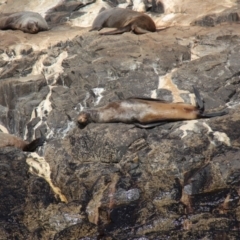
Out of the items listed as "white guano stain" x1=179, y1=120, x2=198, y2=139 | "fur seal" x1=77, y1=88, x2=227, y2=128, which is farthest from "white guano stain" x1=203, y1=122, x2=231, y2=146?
"fur seal" x1=77, y1=88, x2=227, y2=128

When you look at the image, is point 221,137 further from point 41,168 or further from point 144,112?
point 41,168

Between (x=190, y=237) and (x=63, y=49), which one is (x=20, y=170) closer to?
(x=190, y=237)

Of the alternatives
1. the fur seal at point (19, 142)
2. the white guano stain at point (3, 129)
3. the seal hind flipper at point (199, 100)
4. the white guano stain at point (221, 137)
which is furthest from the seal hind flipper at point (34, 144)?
the white guano stain at point (221, 137)

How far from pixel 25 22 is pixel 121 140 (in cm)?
571

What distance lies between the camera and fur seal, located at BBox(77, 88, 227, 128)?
27.2ft

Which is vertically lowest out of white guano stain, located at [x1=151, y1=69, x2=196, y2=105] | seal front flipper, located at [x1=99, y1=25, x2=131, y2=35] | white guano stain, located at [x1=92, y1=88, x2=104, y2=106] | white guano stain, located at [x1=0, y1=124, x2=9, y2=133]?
white guano stain, located at [x1=0, y1=124, x2=9, y2=133]

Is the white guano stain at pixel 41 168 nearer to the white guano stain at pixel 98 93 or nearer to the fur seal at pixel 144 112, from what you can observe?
the fur seal at pixel 144 112

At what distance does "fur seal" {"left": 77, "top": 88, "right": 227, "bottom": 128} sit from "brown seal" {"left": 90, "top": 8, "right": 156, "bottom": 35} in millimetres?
2974

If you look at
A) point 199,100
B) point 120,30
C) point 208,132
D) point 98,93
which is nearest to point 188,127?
point 208,132

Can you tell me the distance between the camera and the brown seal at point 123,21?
11383 mm

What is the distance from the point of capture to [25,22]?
12656mm

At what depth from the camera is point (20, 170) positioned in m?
8.02

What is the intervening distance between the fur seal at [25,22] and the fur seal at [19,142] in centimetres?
406

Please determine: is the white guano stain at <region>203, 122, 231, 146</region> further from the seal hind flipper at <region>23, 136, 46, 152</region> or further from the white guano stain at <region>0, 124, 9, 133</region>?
the white guano stain at <region>0, 124, 9, 133</region>
